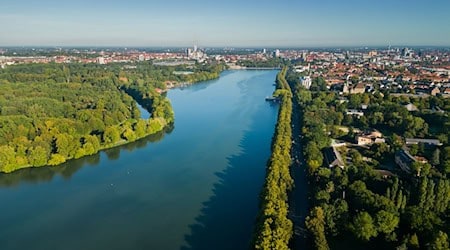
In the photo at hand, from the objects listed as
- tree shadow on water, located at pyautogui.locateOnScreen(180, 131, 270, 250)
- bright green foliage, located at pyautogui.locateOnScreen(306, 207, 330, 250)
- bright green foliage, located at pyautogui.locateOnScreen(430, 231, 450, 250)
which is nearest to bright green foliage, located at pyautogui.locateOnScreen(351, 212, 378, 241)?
bright green foliage, located at pyautogui.locateOnScreen(306, 207, 330, 250)

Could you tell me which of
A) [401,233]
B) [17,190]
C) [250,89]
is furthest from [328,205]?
[250,89]

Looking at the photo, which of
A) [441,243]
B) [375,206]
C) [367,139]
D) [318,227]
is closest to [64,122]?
[318,227]

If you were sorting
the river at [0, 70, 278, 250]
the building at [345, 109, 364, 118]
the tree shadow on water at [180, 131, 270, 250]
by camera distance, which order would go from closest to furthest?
the tree shadow on water at [180, 131, 270, 250]
the river at [0, 70, 278, 250]
the building at [345, 109, 364, 118]

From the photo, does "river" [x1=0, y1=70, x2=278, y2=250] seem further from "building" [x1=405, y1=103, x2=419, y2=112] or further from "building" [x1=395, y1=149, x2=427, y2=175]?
"building" [x1=405, y1=103, x2=419, y2=112]

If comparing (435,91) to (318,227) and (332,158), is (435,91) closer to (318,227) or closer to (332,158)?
(332,158)

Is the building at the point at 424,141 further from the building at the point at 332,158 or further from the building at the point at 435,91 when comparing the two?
the building at the point at 435,91

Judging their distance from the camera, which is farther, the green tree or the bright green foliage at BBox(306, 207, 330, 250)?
the green tree
